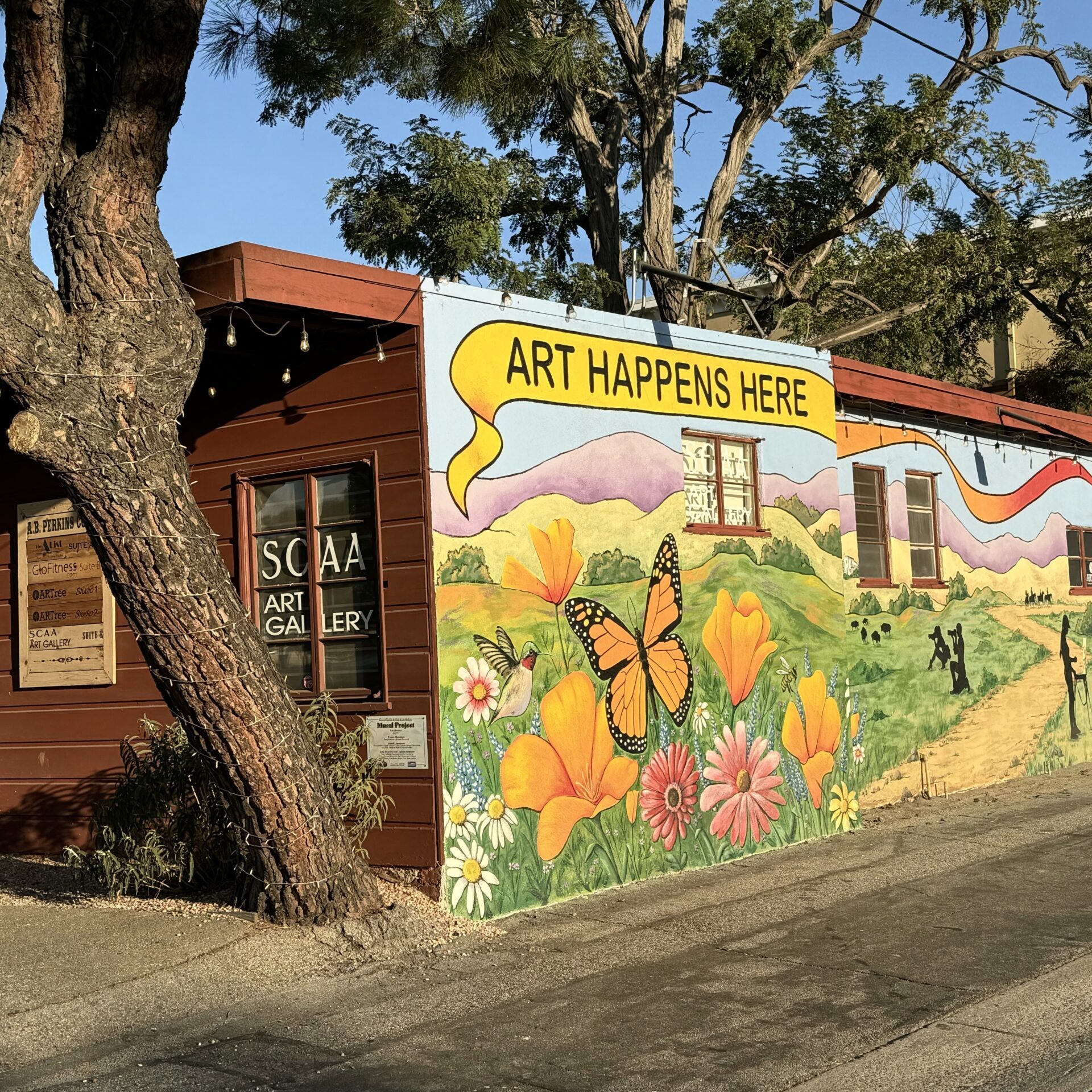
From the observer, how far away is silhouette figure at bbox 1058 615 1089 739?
1538 cm

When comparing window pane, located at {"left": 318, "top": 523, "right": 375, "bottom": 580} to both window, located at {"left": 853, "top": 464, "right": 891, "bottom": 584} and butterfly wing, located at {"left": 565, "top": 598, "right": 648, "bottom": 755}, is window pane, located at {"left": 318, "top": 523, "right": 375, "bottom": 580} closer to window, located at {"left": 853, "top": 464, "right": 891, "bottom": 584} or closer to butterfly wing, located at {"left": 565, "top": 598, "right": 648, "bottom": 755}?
butterfly wing, located at {"left": 565, "top": 598, "right": 648, "bottom": 755}

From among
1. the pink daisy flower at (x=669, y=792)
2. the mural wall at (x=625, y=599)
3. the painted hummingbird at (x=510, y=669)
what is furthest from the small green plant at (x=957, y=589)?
the painted hummingbird at (x=510, y=669)

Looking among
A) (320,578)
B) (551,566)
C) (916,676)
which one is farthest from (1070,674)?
(320,578)

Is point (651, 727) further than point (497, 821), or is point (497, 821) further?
point (651, 727)

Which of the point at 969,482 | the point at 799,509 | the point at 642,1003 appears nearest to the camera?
the point at 642,1003

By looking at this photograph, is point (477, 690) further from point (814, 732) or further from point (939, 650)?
point (939, 650)

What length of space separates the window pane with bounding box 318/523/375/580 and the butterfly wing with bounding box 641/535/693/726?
2.10 meters

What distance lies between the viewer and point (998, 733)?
14.1 meters

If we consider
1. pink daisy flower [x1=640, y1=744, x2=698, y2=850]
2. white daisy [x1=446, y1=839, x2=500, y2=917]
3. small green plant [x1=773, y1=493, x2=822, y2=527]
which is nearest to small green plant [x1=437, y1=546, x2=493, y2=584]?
white daisy [x1=446, y1=839, x2=500, y2=917]

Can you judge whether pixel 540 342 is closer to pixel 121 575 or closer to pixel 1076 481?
pixel 121 575

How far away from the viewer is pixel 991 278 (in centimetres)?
2034

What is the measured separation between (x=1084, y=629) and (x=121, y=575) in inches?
483

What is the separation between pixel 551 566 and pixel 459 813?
1737mm

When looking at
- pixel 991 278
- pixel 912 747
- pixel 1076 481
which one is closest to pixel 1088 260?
pixel 991 278
